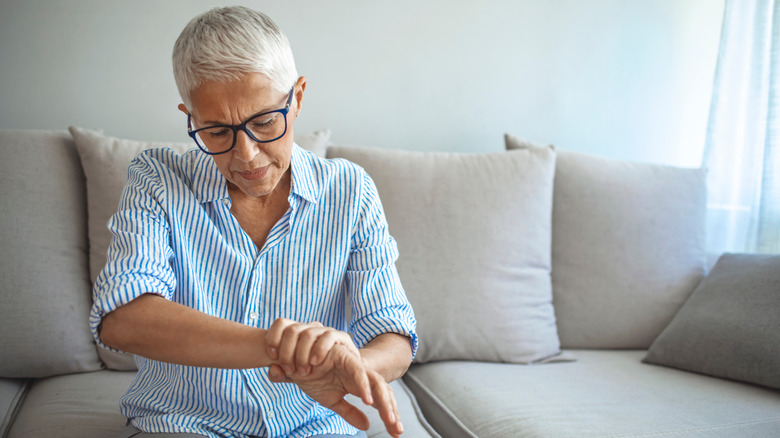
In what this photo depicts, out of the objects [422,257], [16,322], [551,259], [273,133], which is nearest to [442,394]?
[422,257]

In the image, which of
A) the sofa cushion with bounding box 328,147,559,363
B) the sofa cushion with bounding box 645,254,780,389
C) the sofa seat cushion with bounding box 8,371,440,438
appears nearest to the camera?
the sofa seat cushion with bounding box 8,371,440,438

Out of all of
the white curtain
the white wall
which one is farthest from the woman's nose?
the white curtain

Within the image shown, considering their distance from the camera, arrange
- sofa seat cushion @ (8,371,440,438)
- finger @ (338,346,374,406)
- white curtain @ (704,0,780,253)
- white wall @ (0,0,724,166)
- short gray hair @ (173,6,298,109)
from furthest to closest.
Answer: white curtain @ (704,0,780,253) → white wall @ (0,0,724,166) → sofa seat cushion @ (8,371,440,438) → short gray hair @ (173,6,298,109) → finger @ (338,346,374,406)

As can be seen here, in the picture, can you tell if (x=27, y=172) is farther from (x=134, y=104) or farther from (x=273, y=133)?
(x=273, y=133)

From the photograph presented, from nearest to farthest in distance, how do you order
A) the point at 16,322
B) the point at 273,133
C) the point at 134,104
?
1. the point at 273,133
2. the point at 16,322
3. the point at 134,104

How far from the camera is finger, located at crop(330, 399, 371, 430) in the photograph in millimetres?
875

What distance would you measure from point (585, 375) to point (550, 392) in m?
0.22

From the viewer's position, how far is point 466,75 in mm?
2178

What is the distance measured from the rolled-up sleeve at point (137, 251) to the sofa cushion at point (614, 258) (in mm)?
1328

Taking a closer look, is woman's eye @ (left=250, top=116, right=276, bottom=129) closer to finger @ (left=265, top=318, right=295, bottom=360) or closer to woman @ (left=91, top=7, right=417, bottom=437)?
woman @ (left=91, top=7, right=417, bottom=437)

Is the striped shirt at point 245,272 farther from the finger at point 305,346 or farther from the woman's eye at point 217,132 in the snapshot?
the finger at point 305,346

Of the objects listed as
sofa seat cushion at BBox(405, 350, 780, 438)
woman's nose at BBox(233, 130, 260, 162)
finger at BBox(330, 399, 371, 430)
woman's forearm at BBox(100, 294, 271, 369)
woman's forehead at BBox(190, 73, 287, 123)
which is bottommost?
sofa seat cushion at BBox(405, 350, 780, 438)

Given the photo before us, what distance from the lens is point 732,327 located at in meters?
1.60

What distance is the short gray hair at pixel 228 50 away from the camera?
0.91 metres
